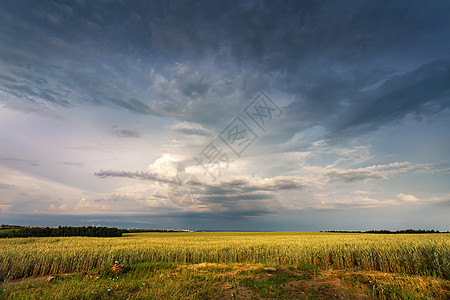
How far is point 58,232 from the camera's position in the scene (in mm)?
58875

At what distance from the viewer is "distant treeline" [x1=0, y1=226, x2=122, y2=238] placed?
5369 centimetres

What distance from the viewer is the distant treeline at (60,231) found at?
→ 53688 mm

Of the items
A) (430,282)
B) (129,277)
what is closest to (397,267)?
(430,282)

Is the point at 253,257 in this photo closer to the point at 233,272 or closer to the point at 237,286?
the point at 233,272

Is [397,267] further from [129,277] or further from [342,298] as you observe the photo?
[129,277]

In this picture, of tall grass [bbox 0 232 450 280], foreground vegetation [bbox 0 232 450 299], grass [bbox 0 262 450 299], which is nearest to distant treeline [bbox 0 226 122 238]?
tall grass [bbox 0 232 450 280]

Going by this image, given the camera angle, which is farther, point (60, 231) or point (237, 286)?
point (60, 231)

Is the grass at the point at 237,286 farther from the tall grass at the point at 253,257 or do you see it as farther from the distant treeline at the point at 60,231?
the distant treeline at the point at 60,231

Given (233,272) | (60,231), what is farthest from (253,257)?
(60,231)

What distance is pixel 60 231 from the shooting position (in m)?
59.5

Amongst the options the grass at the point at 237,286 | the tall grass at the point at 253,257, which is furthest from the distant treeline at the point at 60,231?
the grass at the point at 237,286

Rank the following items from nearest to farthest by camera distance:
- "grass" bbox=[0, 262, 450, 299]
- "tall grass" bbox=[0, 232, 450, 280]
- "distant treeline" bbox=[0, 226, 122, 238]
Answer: "grass" bbox=[0, 262, 450, 299], "tall grass" bbox=[0, 232, 450, 280], "distant treeline" bbox=[0, 226, 122, 238]

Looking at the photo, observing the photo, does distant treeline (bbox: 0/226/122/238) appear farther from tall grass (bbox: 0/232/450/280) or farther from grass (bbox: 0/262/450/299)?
grass (bbox: 0/262/450/299)

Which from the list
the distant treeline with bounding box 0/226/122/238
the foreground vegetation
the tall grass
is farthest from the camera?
the distant treeline with bounding box 0/226/122/238
